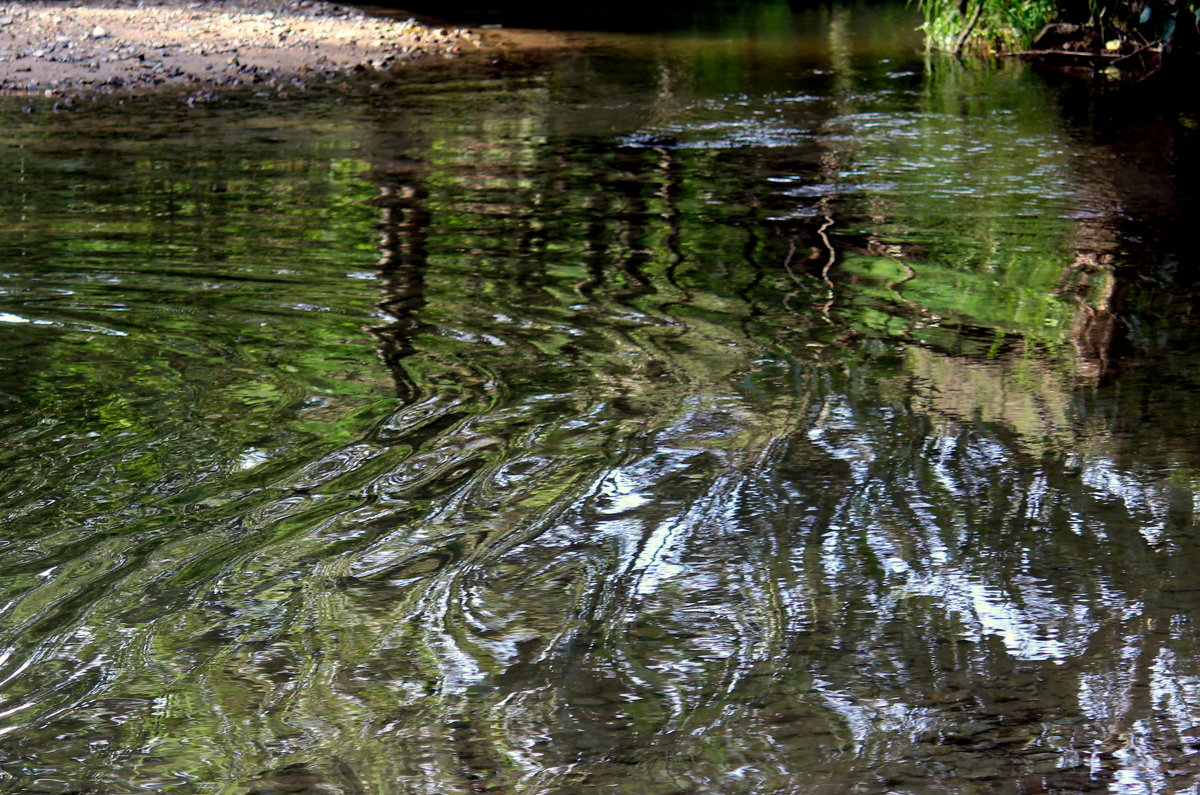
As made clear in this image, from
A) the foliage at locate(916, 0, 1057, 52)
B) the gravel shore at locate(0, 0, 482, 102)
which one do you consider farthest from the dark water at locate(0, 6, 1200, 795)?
the foliage at locate(916, 0, 1057, 52)

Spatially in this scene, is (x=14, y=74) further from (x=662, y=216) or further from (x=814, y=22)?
(x=814, y=22)

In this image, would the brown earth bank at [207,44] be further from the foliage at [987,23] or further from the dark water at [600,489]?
the dark water at [600,489]

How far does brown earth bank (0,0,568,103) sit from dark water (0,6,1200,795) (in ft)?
16.6

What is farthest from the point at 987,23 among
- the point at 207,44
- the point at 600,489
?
the point at 600,489

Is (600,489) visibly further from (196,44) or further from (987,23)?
(987,23)

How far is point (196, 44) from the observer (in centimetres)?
1402

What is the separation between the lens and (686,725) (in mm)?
2424

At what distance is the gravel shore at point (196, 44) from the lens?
474 inches

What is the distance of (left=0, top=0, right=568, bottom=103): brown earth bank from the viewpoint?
12.0 meters

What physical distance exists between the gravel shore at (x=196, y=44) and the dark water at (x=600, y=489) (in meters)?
4.97

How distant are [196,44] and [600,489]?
39.2 ft

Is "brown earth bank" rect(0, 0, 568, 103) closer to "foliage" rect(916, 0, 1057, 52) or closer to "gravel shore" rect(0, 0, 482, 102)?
"gravel shore" rect(0, 0, 482, 102)

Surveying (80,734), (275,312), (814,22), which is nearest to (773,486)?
(80,734)

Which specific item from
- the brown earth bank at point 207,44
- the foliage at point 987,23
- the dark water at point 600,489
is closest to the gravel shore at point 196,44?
the brown earth bank at point 207,44
